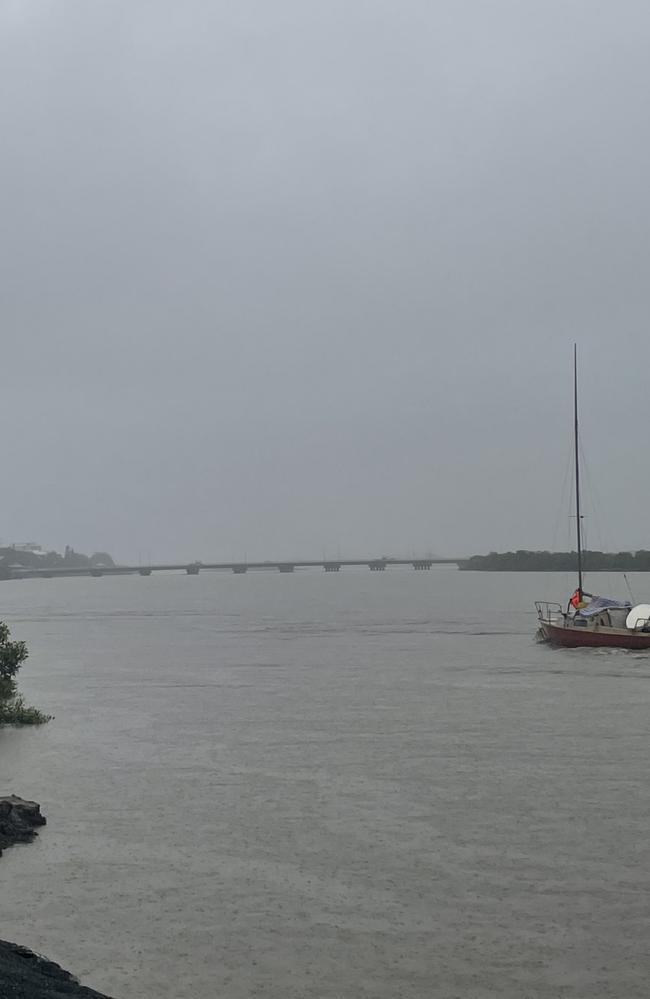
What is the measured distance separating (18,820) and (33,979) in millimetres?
10128

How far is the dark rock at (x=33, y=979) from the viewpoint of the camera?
1045 cm

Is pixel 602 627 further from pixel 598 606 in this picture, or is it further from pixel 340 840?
pixel 340 840

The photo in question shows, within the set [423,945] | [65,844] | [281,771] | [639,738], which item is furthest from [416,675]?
[423,945]

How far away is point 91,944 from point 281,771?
40.2 feet

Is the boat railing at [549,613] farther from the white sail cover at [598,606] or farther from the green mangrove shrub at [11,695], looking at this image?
the green mangrove shrub at [11,695]

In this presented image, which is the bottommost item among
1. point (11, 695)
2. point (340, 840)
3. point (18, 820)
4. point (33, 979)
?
point (340, 840)

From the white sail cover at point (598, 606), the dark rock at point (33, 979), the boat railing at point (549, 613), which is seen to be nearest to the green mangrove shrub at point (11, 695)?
the dark rock at point (33, 979)

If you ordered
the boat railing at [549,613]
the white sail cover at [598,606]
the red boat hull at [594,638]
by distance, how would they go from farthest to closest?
the boat railing at [549,613] < the white sail cover at [598,606] < the red boat hull at [594,638]

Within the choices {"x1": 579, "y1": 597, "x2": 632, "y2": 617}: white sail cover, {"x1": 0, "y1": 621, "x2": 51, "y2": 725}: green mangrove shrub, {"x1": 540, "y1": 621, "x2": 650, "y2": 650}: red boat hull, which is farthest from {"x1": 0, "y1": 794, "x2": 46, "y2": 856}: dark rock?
{"x1": 579, "y1": 597, "x2": 632, "y2": 617}: white sail cover

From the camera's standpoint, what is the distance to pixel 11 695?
37562 mm

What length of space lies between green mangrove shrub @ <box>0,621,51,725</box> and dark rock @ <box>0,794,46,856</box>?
44.5 ft

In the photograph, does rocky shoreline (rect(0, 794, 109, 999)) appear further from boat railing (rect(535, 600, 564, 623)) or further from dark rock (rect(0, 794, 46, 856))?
boat railing (rect(535, 600, 564, 623))

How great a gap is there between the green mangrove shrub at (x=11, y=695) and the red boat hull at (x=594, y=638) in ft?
120

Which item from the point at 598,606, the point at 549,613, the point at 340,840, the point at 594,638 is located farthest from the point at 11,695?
the point at 549,613
